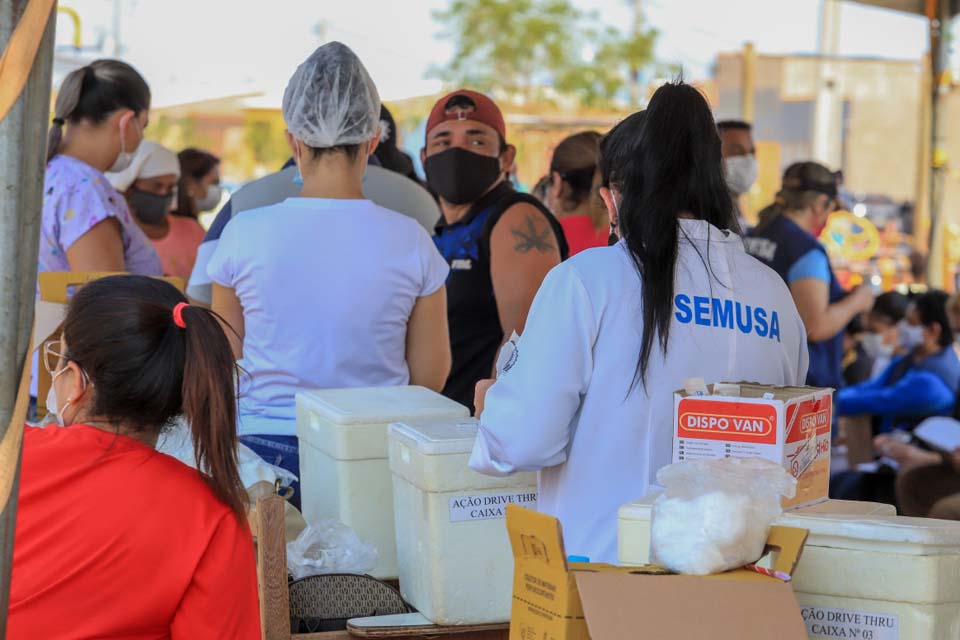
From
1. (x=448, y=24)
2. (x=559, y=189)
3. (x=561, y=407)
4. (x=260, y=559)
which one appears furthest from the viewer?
(x=448, y=24)

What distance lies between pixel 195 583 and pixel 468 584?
662 mm

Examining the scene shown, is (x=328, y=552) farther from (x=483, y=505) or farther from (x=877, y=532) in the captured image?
(x=877, y=532)

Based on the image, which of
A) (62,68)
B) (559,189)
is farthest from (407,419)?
(62,68)

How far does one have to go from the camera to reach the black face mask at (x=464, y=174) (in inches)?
144

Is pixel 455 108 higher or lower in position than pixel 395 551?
higher

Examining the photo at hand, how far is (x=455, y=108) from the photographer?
376 centimetres

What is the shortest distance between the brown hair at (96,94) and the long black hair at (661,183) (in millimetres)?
1843

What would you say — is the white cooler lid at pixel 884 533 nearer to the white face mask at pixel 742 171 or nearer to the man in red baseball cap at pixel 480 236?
the man in red baseball cap at pixel 480 236

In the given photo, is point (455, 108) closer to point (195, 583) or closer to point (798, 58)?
point (195, 583)

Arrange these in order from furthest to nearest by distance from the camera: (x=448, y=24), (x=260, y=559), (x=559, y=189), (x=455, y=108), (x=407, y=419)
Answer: (x=448, y=24)
(x=559, y=189)
(x=455, y=108)
(x=407, y=419)
(x=260, y=559)

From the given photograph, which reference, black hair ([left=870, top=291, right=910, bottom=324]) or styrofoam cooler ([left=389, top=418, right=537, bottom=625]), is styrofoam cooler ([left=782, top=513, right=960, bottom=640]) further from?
black hair ([left=870, top=291, right=910, bottom=324])

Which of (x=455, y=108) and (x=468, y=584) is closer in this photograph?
(x=468, y=584)

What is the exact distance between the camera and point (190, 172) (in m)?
6.18

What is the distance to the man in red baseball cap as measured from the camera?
3.42 metres
